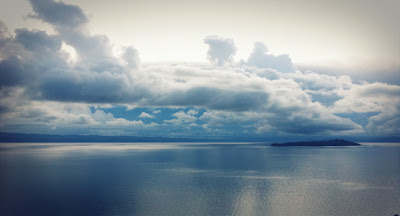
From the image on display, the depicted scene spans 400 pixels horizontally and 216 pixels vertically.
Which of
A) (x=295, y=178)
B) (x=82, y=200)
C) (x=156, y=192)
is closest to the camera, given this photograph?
(x=82, y=200)

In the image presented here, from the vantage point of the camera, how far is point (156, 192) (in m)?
83.5

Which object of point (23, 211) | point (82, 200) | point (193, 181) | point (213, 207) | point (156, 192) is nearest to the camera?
point (23, 211)

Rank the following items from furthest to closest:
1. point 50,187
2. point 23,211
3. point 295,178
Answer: point 295,178 < point 50,187 < point 23,211

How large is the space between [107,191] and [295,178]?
70898 mm

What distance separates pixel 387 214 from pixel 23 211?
260 feet

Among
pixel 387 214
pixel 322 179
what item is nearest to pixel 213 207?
pixel 387 214

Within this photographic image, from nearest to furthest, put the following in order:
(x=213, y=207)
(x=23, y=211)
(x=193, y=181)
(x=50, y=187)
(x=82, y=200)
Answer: (x=23, y=211), (x=213, y=207), (x=82, y=200), (x=50, y=187), (x=193, y=181)

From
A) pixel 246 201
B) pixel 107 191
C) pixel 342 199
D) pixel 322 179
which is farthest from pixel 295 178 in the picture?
pixel 107 191

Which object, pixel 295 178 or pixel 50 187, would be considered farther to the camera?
pixel 295 178

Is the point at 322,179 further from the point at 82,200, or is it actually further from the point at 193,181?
the point at 82,200

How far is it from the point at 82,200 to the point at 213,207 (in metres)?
33.3

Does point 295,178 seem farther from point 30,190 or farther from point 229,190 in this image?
point 30,190

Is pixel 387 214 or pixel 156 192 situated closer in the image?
pixel 387 214

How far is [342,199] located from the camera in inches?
3014
